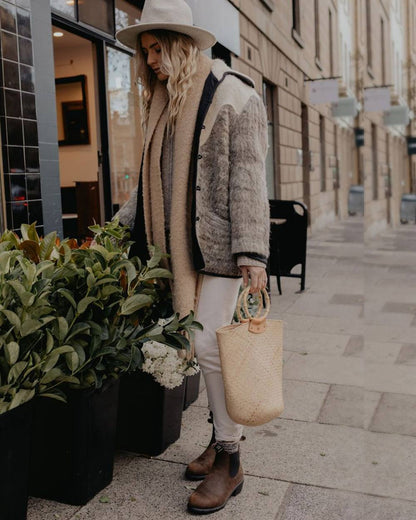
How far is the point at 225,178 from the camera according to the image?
2686mm

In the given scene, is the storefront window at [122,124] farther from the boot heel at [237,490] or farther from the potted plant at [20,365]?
the potted plant at [20,365]

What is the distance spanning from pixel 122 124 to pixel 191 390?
175 inches

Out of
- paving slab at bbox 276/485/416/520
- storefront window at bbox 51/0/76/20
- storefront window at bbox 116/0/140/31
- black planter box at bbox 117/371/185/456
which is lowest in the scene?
paving slab at bbox 276/485/416/520

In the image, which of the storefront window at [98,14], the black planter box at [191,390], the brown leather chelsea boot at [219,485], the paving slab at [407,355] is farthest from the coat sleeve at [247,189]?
the storefront window at [98,14]

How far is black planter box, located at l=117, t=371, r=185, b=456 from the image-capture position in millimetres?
3195

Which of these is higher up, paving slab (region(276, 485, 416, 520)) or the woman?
the woman

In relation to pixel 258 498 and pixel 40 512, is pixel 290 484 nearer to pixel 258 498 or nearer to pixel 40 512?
pixel 258 498

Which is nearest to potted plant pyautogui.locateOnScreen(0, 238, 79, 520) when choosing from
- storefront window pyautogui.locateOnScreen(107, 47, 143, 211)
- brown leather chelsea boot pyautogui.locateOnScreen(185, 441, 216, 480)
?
brown leather chelsea boot pyautogui.locateOnScreen(185, 441, 216, 480)

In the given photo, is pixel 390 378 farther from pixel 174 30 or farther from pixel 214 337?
pixel 174 30

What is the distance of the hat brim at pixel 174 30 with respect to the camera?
265 centimetres

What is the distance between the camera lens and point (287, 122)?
1478 centimetres

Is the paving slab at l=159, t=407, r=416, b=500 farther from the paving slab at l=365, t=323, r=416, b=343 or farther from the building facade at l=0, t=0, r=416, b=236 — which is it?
the paving slab at l=365, t=323, r=416, b=343

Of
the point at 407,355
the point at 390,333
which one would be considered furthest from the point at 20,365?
the point at 390,333

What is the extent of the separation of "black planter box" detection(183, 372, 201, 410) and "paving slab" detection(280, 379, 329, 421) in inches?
21.3
